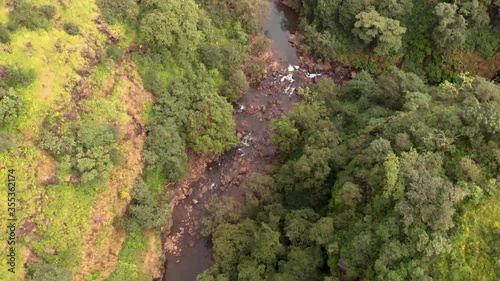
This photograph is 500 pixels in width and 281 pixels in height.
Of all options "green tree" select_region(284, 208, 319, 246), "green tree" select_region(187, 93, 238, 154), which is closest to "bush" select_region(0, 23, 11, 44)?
"green tree" select_region(187, 93, 238, 154)

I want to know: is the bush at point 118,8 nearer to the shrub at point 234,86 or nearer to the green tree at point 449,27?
the shrub at point 234,86

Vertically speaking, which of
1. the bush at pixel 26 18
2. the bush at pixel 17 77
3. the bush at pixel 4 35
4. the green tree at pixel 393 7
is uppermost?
the green tree at pixel 393 7

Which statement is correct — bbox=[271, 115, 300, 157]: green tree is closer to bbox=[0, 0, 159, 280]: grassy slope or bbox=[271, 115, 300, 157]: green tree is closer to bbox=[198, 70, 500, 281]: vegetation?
bbox=[198, 70, 500, 281]: vegetation

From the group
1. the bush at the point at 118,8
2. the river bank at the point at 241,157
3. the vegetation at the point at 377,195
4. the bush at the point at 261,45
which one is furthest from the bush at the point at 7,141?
the bush at the point at 261,45

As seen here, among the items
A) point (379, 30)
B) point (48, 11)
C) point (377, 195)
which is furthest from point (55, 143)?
point (379, 30)

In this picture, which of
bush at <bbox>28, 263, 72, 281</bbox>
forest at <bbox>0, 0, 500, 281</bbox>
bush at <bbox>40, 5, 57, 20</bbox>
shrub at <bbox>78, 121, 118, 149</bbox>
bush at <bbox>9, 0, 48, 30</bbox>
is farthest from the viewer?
bush at <bbox>40, 5, 57, 20</bbox>

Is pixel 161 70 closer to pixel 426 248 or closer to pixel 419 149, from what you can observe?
pixel 419 149
